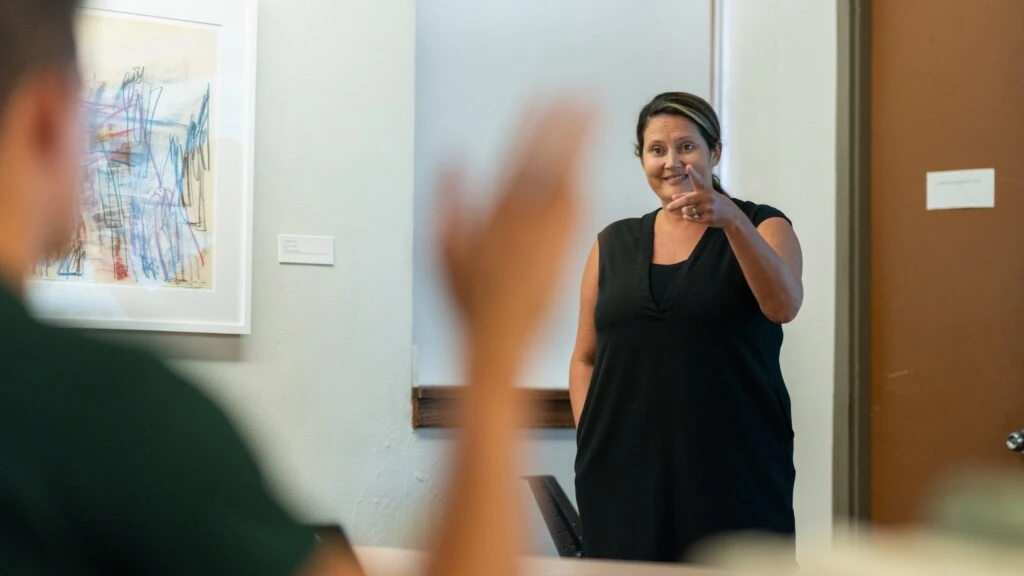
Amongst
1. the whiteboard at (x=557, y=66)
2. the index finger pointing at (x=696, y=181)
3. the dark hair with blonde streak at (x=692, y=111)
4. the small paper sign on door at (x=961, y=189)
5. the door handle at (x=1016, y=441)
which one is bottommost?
the door handle at (x=1016, y=441)

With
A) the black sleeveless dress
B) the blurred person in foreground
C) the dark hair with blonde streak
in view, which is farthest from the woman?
the blurred person in foreground

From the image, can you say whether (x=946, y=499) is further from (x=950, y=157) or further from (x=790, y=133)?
(x=790, y=133)

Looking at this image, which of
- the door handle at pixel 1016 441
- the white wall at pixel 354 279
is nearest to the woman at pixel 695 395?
the white wall at pixel 354 279

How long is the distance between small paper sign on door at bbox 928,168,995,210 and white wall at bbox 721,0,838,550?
0.23 m

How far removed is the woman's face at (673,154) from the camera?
1.66m

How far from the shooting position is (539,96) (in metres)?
0.40

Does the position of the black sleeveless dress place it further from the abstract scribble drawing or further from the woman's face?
the abstract scribble drawing

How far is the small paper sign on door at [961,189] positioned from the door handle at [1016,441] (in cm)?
48

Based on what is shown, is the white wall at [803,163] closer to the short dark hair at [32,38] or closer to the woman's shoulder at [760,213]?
the woman's shoulder at [760,213]

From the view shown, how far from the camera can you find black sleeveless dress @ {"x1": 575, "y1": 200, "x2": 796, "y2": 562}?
1.47 m

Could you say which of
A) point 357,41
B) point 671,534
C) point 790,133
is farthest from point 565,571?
point 790,133

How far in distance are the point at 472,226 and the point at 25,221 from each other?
0.69ft

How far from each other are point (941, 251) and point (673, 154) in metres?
0.78

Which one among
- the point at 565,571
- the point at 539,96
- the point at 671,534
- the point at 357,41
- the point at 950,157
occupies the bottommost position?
the point at 671,534
